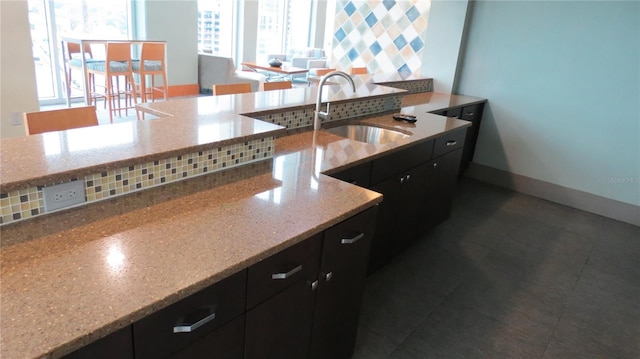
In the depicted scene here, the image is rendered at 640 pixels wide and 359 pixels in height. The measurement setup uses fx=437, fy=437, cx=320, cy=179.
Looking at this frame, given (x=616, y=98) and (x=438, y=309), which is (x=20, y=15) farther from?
(x=616, y=98)

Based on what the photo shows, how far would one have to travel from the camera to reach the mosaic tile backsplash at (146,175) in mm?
1186

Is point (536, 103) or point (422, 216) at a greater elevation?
point (536, 103)

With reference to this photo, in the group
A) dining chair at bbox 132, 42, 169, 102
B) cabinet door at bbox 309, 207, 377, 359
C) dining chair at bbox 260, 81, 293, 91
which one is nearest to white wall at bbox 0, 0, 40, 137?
dining chair at bbox 132, 42, 169, 102

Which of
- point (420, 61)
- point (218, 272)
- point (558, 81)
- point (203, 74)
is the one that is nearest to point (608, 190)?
point (558, 81)

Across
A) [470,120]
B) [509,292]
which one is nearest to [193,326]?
[509,292]

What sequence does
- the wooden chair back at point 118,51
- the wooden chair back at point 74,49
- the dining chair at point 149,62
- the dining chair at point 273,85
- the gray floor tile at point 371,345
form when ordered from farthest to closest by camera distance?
1. the wooden chair back at point 74,49
2. the dining chair at point 149,62
3. the wooden chair back at point 118,51
4. the dining chair at point 273,85
5. the gray floor tile at point 371,345

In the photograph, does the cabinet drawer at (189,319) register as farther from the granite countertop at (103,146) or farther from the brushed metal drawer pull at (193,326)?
the granite countertop at (103,146)

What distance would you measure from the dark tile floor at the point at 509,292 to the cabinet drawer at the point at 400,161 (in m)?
0.68

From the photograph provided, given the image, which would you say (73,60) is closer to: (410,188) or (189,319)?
(410,188)

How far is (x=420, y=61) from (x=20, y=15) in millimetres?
4104

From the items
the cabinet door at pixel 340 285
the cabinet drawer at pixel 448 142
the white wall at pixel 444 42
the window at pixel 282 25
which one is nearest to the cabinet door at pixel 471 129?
the white wall at pixel 444 42

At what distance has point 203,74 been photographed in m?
7.59

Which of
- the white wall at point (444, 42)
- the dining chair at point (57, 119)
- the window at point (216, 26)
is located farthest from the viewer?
the window at point (216, 26)

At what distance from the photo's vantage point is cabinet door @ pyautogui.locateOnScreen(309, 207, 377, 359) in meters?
1.54
